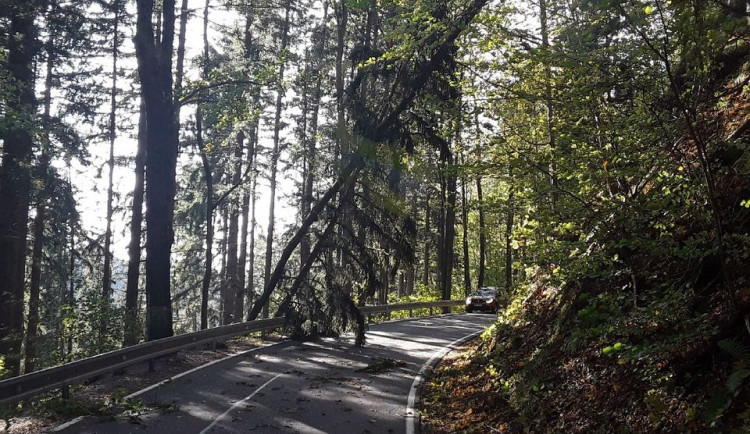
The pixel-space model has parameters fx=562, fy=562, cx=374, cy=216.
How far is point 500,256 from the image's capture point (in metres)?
48.5


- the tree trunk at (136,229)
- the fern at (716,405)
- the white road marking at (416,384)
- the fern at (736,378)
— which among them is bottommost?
the white road marking at (416,384)

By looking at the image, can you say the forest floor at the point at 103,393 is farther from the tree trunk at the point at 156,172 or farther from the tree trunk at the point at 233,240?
the tree trunk at the point at 233,240

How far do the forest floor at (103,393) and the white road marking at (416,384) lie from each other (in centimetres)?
471

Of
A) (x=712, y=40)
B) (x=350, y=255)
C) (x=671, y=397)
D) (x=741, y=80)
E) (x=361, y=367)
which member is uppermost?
(x=741, y=80)

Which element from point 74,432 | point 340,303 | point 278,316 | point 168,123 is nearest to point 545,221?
point 74,432

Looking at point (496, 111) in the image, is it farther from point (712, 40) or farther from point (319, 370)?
point (319, 370)

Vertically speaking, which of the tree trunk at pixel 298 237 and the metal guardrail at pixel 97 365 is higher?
the tree trunk at pixel 298 237

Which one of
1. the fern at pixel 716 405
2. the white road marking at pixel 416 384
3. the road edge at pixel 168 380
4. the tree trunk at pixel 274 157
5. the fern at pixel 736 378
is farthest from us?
the tree trunk at pixel 274 157

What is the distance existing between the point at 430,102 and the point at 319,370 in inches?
271

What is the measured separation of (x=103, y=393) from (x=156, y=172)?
5.69 meters

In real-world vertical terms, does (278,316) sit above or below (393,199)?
below

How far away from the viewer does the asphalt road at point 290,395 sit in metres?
8.30

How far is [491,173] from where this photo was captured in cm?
877

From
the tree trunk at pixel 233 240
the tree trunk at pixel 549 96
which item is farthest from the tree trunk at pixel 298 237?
the tree trunk at pixel 549 96
